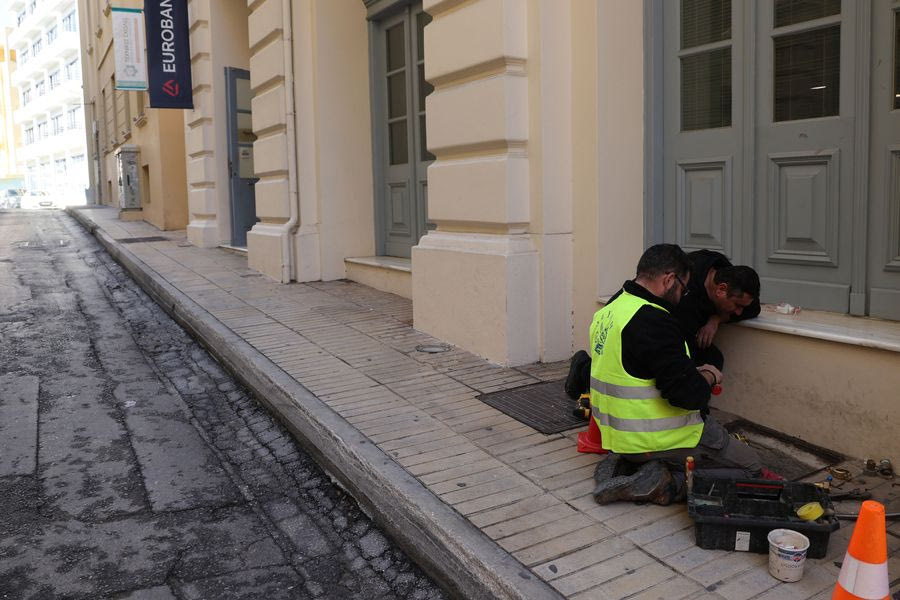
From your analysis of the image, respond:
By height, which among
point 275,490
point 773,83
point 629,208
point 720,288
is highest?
point 773,83

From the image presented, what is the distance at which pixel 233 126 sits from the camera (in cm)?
1347

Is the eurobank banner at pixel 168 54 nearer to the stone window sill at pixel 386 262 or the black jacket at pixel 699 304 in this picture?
the stone window sill at pixel 386 262

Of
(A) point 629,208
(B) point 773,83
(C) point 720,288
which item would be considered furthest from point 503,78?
(C) point 720,288

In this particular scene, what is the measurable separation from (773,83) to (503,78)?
1833mm

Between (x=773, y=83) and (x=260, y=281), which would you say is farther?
(x=260, y=281)

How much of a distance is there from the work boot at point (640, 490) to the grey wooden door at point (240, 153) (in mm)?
11058

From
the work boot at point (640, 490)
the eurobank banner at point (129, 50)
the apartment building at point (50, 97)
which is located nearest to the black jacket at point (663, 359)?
the work boot at point (640, 490)

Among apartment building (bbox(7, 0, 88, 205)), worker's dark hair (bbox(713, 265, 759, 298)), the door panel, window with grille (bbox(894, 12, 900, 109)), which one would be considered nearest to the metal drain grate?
worker's dark hair (bbox(713, 265, 759, 298))

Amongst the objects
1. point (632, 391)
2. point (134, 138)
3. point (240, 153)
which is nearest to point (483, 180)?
point (632, 391)

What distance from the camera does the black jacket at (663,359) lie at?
11.7 feet

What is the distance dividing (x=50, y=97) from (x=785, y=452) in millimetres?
65025

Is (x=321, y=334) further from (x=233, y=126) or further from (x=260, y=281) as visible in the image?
(x=233, y=126)

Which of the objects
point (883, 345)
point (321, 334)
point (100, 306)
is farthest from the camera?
point (100, 306)

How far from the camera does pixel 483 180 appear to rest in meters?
6.10
